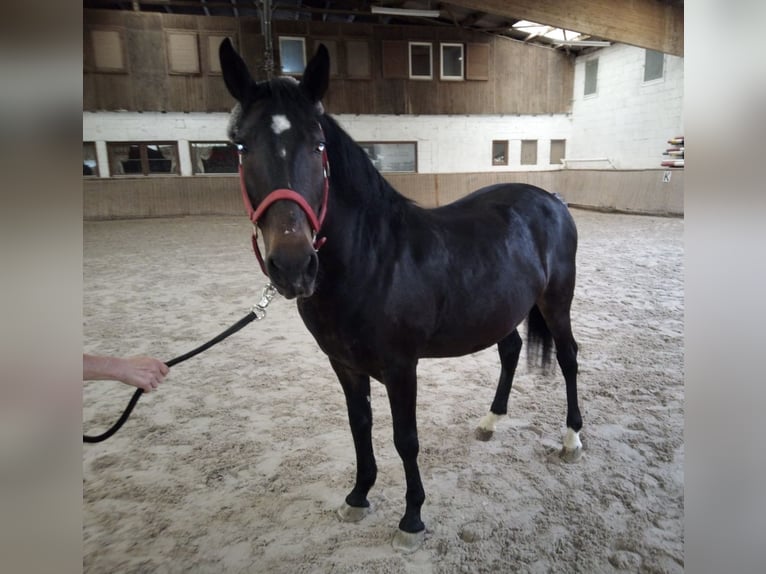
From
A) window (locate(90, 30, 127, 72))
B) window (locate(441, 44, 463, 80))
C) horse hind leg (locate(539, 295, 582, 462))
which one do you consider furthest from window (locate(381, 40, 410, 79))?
horse hind leg (locate(539, 295, 582, 462))

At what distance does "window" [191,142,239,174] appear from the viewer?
13062 mm

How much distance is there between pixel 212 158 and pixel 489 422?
12829 millimetres

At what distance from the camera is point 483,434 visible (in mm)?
2434

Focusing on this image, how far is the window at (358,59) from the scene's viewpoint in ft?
43.0

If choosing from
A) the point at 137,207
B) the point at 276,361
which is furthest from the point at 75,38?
the point at 137,207

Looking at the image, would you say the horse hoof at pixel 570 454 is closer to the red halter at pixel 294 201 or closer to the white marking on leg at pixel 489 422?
the white marking on leg at pixel 489 422

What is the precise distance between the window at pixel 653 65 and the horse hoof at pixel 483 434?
12466 mm

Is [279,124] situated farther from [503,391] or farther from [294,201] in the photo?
[503,391]

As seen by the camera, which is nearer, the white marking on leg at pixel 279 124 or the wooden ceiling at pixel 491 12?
the white marking on leg at pixel 279 124

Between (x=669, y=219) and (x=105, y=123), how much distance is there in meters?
14.4

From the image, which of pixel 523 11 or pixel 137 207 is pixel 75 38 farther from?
pixel 137 207

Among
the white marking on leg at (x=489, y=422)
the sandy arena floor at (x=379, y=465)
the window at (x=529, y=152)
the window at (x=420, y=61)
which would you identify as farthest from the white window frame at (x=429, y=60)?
the white marking on leg at (x=489, y=422)

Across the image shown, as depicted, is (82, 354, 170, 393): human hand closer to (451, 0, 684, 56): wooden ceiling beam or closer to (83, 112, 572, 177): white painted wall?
(451, 0, 684, 56): wooden ceiling beam

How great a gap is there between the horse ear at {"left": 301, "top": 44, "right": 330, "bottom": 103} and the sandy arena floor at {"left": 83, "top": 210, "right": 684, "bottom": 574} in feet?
5.28
